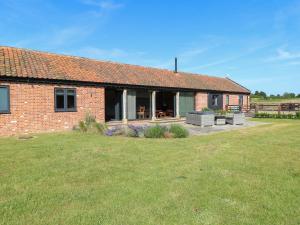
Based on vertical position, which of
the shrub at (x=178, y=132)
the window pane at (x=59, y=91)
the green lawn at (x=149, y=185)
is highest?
the window pane at (x=59, y=91)

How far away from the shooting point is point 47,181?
5.65 metres

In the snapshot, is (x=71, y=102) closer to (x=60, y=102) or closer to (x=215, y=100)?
(x=60, y=102)

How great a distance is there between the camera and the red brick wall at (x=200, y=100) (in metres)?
24.3

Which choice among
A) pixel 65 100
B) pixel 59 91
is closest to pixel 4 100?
pixel 59 91

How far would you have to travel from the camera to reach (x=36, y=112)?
13.9 m

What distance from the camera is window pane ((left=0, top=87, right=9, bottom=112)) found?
12.8 meters

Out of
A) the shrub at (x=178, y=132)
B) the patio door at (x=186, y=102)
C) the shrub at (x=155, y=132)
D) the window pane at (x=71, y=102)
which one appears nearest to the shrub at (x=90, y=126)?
Result: the window pane at (x=71, y=102)

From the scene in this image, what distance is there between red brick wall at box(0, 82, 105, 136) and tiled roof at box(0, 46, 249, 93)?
717 mm

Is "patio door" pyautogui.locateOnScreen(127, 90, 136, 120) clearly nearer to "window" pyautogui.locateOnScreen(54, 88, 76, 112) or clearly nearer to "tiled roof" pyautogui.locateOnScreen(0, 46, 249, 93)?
"tiled roof" pyautogui.locateOnScreen(0, 46, 249, 93)

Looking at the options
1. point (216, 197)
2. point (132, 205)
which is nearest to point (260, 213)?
point (216, 197)

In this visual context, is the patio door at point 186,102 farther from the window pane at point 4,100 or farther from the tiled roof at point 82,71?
the window pane at point 4,100

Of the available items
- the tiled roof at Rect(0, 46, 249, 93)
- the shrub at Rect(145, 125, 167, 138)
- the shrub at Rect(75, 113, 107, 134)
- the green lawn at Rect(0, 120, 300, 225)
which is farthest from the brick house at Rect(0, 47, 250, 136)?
the shrub at Rect(145, 125, 167, 138)

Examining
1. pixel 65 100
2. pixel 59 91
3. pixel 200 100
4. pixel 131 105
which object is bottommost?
pixel 131 105

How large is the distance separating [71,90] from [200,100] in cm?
1314
